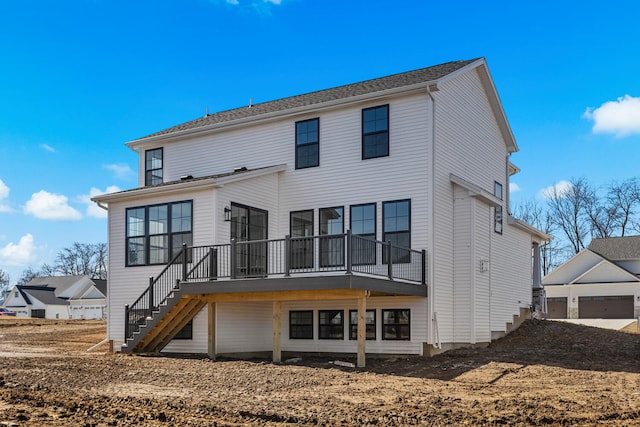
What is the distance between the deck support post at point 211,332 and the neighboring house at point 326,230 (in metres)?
0.03

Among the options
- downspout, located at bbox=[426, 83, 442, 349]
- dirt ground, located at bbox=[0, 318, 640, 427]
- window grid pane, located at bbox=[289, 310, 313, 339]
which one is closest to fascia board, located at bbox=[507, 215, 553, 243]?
dirt ground, located at bbox=[0, 318, 640, 427]

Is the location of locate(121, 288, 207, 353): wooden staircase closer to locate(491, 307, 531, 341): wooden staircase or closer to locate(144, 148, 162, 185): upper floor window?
locate(144, 148, 162, 185): upper floor window

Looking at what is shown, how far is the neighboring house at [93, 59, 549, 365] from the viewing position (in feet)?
57.9

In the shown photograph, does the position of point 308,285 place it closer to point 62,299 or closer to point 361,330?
point 361,330

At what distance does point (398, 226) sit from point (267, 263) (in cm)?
379

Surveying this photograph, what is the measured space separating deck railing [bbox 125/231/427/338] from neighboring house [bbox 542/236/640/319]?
27.8m

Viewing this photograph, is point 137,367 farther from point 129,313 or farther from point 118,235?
point 118,235

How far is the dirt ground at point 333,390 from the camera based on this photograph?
947 centimetres

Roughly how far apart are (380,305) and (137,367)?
260 inches

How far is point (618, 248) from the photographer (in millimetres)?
44312

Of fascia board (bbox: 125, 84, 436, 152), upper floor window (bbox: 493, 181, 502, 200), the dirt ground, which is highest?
fascia board (bbox: 125, 84, 436, 152)

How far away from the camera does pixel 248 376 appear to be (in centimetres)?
1370

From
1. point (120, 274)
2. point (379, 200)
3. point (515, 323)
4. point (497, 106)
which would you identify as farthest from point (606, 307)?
point (120, 274)

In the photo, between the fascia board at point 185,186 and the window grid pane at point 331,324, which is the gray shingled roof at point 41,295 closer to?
the fascia board at point 185,186
